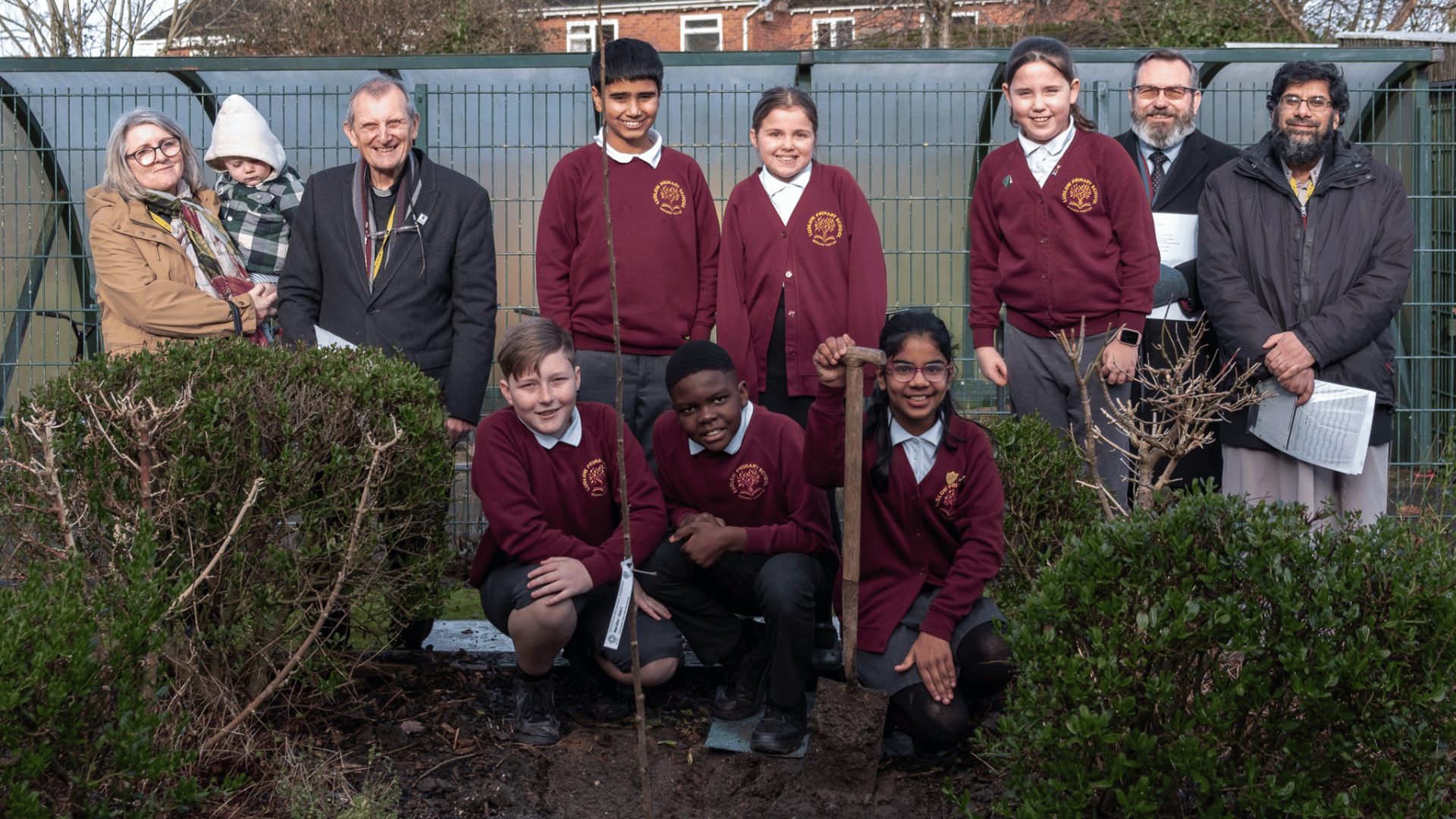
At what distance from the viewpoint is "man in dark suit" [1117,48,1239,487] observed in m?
4.60

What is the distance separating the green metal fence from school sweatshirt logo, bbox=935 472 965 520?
2795 mm

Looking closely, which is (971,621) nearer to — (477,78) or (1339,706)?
(1339,706)

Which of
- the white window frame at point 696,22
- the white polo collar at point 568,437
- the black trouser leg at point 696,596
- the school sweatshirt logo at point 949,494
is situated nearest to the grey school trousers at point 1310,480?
the school sweatshirt logo at point 949,494

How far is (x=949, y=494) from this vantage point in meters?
3.55

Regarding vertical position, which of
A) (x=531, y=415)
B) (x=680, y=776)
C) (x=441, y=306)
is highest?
(x=441, y=306)

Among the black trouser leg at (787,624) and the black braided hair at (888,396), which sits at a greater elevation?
the black braided hair at (888,396)

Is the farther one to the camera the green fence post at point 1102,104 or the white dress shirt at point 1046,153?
the green fence post at point 1102,104

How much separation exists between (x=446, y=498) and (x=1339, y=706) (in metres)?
2.59

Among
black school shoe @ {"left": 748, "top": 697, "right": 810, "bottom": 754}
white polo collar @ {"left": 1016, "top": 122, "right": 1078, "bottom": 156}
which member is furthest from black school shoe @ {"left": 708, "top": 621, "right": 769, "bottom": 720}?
white polo collar @ {"left": 1016, "top": 122, "right": 1078, "bottom": 156}

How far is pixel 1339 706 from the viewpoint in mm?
2408

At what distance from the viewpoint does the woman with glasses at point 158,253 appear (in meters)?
4.32

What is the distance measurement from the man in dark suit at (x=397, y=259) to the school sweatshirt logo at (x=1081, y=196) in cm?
217

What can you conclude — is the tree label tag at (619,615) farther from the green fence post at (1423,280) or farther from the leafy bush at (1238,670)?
the green fence post at (1423,280)

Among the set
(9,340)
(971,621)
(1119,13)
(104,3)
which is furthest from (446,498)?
(1119,13)
